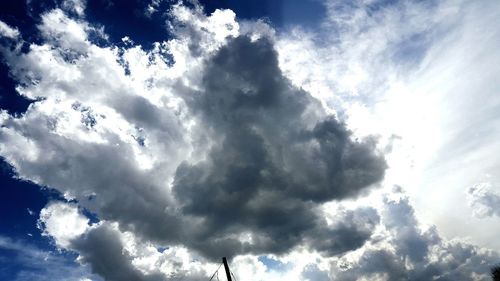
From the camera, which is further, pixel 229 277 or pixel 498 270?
pixel 498 270

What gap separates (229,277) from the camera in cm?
4272

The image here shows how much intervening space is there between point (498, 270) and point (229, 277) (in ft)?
222

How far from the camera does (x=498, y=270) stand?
8044cm
